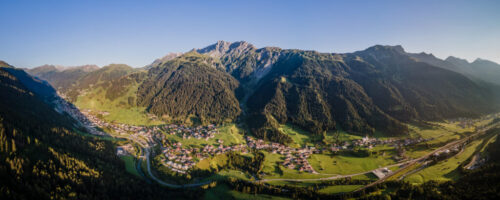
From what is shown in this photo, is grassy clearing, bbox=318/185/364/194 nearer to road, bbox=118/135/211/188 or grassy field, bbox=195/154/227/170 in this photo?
road, bbox=118/135/211/188

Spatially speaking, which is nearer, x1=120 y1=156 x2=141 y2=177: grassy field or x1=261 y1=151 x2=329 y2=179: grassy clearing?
x1=261 y1=151 x2=329 y2=179: grassy clearing

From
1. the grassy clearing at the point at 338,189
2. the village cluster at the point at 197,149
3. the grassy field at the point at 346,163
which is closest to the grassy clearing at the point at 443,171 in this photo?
the grassy field at the point at 346,163

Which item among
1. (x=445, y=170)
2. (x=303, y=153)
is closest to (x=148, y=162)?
(x=303, y=153)

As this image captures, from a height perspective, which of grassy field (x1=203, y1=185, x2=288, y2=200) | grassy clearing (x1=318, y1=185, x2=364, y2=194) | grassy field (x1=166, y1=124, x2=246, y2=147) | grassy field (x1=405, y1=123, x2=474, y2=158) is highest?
grassy field (x1=405, y1=123, x2=474, y2=158)

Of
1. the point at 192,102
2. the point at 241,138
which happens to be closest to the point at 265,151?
the point at 241,138

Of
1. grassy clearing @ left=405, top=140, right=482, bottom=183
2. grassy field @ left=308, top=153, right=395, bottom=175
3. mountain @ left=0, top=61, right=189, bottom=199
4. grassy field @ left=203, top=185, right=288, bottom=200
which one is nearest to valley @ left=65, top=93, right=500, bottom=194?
grassy field @ left=308, top=153, right=395, bottom=175
